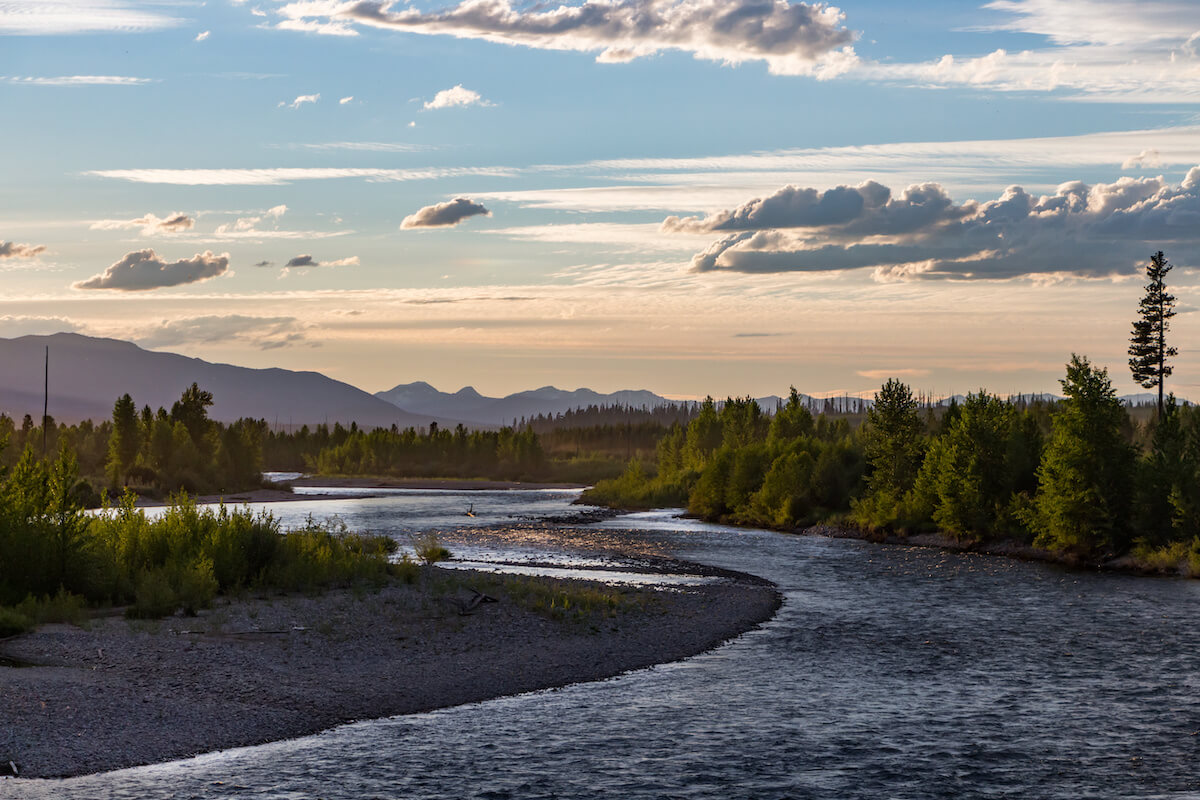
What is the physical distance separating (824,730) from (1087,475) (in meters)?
49.3

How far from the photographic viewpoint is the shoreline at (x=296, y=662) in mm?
22734

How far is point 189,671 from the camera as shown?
91.0 feet

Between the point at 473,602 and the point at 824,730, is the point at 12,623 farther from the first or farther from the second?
the point at 824,730

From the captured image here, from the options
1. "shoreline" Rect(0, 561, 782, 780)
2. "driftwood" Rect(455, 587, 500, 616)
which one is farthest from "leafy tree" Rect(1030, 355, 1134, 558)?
"driftwood" Rect(455, 587, 500, 616)

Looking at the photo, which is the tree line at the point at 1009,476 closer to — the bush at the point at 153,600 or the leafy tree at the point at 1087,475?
the leafy tree at the point at 1087,475

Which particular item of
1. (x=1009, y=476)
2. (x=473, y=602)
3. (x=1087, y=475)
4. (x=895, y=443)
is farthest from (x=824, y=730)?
(x=895, y=443)

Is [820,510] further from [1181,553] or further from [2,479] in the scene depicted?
[2,479]

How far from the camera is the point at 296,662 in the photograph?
97.8 ft

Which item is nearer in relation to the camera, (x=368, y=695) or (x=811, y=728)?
(x=811, y=728)

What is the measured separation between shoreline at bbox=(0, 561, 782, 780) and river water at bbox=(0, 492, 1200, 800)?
114 centimetres

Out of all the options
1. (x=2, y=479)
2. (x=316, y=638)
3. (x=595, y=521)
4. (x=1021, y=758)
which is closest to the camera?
(x=1021, y=758)

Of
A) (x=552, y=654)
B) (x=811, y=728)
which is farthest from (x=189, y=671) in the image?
(x=811, y=728)

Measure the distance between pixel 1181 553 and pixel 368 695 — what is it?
50.4 metres

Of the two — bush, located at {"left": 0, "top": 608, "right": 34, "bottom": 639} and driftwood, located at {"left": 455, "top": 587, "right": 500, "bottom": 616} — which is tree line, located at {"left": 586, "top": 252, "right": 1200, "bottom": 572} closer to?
driftwood, located at {"left": 455, "top": 587, "right": 500, "bottom": 616}
